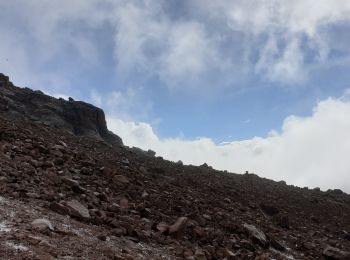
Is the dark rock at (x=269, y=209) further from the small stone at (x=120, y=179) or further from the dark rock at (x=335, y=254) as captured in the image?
the small stone at (x=120, y=179)

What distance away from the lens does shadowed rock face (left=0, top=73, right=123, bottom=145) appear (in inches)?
1193

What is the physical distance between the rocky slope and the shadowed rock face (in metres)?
10.0

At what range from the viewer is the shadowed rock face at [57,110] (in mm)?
30297

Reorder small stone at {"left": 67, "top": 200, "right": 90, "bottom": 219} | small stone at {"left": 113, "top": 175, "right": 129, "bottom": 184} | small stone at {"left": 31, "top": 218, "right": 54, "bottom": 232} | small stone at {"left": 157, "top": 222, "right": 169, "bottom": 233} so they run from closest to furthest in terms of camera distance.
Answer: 1. small stone at {"left": 31, "top": 218, "right": 54, "bottom": 232}
2. small stone at {"left": 67, "top": 200, "right": 90, "bottom": 219}
3. small stone at {"left": 157, "top": 222, "right": 169, "bottom": 233}
4. small stone at {"left": 113, "top": 175, "right": 129, "bottom": 184}

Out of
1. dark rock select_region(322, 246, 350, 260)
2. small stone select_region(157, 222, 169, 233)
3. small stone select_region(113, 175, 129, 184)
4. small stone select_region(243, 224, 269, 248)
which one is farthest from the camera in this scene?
small stone select_region(113, 175, 129, 184)

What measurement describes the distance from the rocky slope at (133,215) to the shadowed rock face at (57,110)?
10.0m

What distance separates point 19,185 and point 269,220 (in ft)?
34.5

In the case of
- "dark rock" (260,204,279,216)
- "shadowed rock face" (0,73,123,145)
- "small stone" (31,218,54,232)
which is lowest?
"small stone" (31,218,54,232)

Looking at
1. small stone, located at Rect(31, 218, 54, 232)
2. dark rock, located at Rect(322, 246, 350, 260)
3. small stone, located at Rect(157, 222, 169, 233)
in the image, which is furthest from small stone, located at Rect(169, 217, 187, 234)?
dark rock, located at Rect(322, 246, 350, 260)

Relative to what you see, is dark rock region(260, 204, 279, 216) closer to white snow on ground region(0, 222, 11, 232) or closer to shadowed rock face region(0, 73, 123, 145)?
white snow on ground region(0, 222, 11, 232)

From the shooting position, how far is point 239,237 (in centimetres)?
1325

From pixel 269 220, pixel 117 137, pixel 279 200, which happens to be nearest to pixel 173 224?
pixel 269 220

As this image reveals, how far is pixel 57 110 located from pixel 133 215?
875 inches

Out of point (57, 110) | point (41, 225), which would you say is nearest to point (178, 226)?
point (41, 225)
